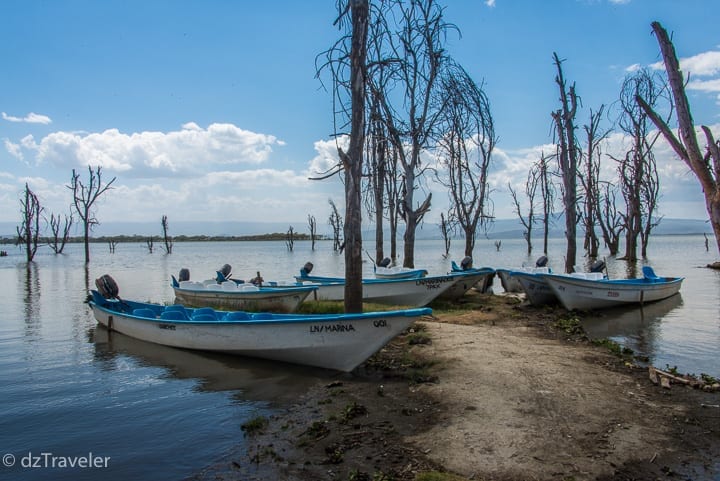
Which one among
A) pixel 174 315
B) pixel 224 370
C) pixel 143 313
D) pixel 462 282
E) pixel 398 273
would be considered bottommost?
pixel 224 370

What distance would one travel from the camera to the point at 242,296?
45.5ft

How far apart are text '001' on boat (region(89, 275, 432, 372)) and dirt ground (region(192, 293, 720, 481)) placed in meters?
0.52

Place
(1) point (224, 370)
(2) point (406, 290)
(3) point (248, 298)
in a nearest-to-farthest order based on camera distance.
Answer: (1) point (224, 370)
(3) point (248, 298)
(2) point (406, 290)

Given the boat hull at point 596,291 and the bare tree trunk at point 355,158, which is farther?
the boat hull at point 596,291

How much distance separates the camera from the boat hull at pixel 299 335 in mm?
7883

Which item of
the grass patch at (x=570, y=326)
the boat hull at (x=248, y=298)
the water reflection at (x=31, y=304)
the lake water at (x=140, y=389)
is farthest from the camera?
the water reflection at (x=31, y=304)

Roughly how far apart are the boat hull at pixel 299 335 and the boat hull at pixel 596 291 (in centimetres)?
788

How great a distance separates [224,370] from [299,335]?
1.78 m

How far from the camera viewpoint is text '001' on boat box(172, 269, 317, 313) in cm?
1309

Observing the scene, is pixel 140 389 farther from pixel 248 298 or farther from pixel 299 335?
pixel 248 298

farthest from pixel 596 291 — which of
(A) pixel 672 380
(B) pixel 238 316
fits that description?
(B) pixel 238 316

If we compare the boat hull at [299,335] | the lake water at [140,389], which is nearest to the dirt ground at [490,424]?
the boat hull at [299,335]

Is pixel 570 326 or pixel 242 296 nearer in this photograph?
pixel 570 326

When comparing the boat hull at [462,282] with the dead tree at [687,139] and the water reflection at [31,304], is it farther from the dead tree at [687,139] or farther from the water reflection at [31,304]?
the water reflection at [31,304]
